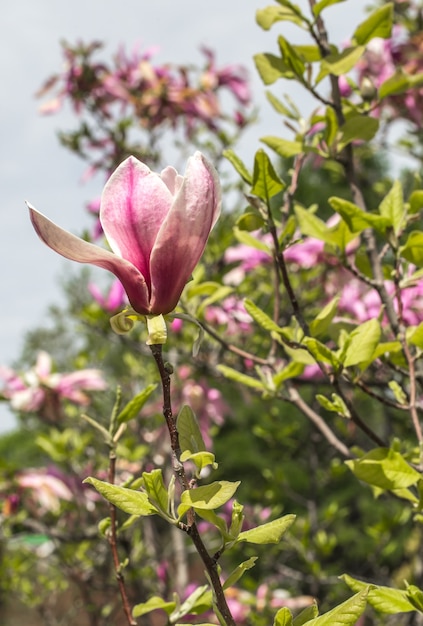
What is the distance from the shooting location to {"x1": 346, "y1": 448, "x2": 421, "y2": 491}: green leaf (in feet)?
1.95

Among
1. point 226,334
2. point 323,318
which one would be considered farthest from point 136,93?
point 323,318

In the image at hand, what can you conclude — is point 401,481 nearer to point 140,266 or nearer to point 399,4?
point 140,266

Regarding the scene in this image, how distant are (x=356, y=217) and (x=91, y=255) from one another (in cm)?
35

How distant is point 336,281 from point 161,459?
2.77 ft

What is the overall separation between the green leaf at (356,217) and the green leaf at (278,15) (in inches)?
10.7

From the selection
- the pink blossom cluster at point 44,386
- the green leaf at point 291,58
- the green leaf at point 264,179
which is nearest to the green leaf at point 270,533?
the green leaf at point 264,179

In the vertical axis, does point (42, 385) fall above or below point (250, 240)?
below

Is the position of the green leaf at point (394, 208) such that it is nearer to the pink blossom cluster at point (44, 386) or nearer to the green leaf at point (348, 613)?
the green leaf at point (348, 613)

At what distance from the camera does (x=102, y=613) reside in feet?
7.17

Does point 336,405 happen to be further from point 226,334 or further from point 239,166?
point 226,334

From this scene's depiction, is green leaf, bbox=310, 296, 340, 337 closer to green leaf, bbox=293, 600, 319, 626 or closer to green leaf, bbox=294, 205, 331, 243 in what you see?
green leaf, bbox=294, 205, 331, 243

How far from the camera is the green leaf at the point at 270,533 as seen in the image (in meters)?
0.47

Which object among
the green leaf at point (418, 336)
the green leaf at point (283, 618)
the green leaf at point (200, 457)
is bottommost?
the green leaf at point (283, 618)

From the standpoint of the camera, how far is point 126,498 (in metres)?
0.46
